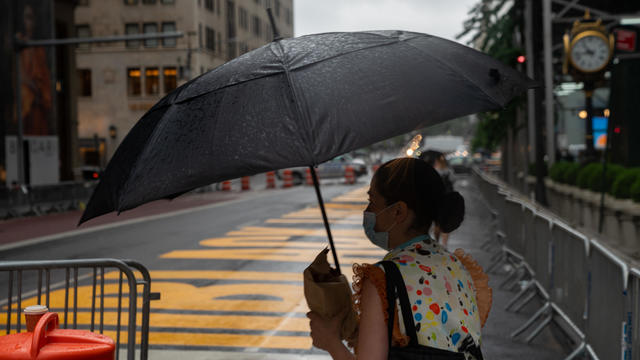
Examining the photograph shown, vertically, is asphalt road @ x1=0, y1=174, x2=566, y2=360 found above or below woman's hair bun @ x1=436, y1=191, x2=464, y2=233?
below

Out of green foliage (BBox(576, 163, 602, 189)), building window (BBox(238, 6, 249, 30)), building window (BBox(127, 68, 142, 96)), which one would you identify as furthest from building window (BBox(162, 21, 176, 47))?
green foliage (BBox(576, 163, 602, 189))

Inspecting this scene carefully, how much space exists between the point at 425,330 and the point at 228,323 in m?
6.07

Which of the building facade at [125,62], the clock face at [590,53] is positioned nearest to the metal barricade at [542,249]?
the clock face at [590,53]

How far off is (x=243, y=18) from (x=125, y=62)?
16268 mm

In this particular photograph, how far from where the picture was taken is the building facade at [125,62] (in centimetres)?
6162

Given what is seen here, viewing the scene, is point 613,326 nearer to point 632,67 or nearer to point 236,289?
point 236,289

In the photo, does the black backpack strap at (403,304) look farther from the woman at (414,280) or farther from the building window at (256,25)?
the building window at (256,25)

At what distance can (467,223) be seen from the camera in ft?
67.6

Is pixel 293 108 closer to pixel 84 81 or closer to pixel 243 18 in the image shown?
pixel 84 81

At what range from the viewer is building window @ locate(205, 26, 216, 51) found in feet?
211

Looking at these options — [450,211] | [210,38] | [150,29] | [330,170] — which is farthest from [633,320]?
[210,38]

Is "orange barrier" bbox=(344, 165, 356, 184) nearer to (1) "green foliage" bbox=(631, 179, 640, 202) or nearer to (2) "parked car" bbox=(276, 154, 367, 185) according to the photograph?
(2) "parked car" bbox=(276, 154, 367, 185)

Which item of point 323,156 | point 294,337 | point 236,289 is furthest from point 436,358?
point 236,289

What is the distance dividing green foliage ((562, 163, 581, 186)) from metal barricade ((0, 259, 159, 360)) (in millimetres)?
11222
